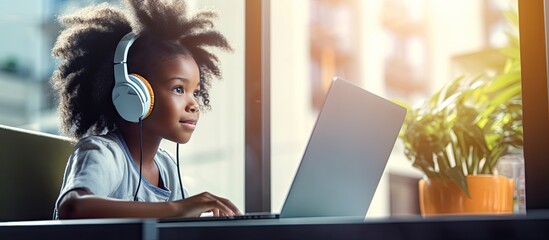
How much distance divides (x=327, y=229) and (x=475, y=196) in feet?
4.09

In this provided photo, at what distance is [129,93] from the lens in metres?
1.30

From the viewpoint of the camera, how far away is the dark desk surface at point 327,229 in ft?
1.50

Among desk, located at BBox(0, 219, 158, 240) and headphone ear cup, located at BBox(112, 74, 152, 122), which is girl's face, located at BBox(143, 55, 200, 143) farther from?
desk, located at BBox(0, 219, 158, 240)

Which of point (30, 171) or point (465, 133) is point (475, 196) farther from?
point (30, 171)

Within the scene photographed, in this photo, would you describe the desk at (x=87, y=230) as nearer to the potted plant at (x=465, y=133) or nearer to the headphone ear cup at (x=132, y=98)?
the headphone ear cup at (x=132, y=98)

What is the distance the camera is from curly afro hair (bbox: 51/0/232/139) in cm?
138

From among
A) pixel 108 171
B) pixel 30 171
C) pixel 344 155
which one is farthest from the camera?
pixel 30 171

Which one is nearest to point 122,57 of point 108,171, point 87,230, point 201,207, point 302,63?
point 108,171

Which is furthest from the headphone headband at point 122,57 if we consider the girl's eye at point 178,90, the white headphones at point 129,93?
the girl's eye at point 178,90

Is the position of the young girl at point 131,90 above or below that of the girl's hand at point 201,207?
above

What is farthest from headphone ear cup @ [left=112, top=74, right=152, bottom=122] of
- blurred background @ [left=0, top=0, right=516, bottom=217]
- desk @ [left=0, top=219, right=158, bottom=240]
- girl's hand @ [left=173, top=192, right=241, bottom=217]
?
desk @ [left=0, top=219, right=158, bottom=240]

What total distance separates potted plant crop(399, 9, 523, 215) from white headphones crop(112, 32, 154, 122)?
0.73 metres

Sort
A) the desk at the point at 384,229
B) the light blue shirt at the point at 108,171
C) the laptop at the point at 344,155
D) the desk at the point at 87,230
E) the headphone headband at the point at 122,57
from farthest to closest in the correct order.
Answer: the headphone headband at the point at 122,57 < the light blue shirt at the point at 108,171 < the laptop at the point at 344,155 < the desk at the point at 87,230 < the desk at the point at 384,229

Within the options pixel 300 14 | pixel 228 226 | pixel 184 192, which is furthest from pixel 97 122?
pixel 300 14
